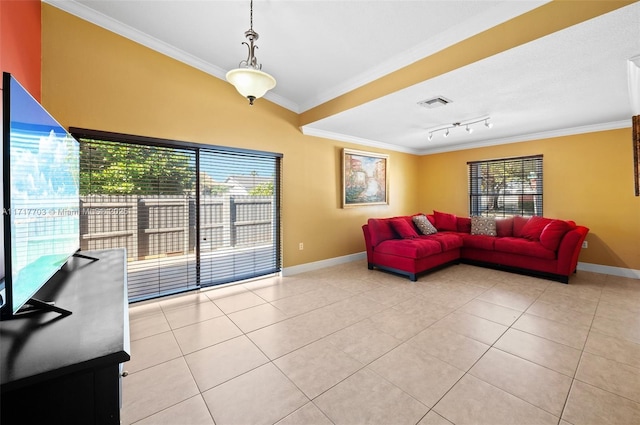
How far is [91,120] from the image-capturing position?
102 inches

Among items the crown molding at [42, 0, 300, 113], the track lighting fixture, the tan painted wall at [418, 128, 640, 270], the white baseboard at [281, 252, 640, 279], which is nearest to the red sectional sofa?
the tan painted wall at [418, 128, 640, 270]

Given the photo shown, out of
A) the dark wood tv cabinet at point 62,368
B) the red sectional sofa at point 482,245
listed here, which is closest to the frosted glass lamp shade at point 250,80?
the dark wood tv cabinet at point 62,368

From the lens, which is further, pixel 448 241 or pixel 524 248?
pixel 448 241

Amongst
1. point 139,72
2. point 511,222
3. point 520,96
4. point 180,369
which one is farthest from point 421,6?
point 511,222

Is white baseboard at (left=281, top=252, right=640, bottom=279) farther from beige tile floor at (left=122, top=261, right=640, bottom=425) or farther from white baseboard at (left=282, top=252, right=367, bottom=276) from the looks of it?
beige tile floor at (left=122, top=261, right=640, bottom=425)

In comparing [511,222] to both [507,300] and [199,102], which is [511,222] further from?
[199,102]

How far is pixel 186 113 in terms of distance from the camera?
317cm

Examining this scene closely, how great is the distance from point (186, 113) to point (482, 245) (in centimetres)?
513

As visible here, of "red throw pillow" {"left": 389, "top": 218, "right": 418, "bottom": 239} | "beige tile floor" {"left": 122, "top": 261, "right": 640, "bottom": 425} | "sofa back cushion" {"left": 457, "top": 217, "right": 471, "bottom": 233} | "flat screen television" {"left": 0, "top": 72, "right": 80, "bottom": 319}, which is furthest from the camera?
"sofa back cushion" {"left": 457, "top": 217, "right": 471, "bottom": 233}

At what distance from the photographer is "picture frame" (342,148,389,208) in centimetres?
502

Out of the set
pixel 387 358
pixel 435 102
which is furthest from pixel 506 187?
pixel 387 358

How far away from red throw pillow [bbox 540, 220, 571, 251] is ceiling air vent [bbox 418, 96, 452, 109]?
258cm

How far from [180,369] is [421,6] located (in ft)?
11.5

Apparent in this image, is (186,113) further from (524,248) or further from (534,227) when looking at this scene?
(534,227)
